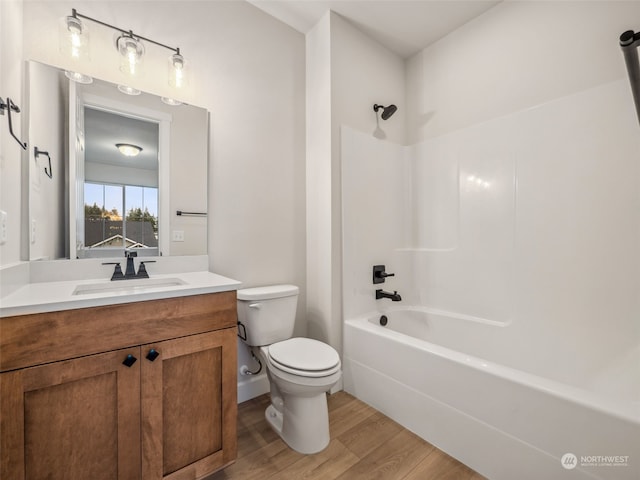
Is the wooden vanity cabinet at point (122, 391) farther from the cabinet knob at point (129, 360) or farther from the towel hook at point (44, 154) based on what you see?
the towel hook at point (44, 154)

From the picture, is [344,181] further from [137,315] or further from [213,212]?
[137,315]

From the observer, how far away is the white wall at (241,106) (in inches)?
61.3

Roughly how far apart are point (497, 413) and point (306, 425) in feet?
2.91

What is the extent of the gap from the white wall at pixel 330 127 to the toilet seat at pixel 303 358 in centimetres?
42

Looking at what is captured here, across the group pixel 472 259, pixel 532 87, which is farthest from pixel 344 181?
pixel 532 87

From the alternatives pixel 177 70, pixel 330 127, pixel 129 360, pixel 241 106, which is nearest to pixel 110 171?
pixel 177 70

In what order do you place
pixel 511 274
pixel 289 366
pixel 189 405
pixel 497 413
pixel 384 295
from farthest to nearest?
pixel 384 295 < pixel 511 274 < pixel 289 366 < pixel 497 413 < pixel 189 405

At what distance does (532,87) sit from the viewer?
5.85 ft

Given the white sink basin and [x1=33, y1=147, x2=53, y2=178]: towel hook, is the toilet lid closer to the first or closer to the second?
the white sink basin

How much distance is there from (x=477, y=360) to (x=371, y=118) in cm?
180

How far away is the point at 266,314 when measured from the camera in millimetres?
1699

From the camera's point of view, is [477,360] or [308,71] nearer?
[477,360]

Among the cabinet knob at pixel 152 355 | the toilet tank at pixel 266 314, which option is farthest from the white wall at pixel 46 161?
the toilet tank at pixel 266 314

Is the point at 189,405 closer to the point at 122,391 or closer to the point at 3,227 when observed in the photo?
the point at 122,391
